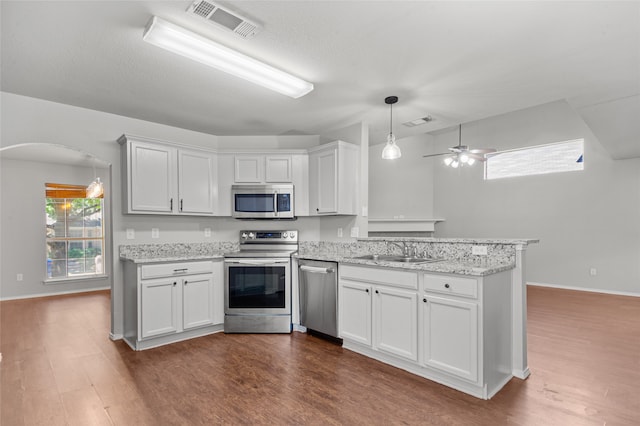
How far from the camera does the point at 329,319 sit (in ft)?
11.3

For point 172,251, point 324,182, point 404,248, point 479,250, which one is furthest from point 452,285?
point 172,251

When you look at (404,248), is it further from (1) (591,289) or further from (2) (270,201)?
(1) (591,289)

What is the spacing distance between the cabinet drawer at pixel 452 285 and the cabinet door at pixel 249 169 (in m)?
2.52

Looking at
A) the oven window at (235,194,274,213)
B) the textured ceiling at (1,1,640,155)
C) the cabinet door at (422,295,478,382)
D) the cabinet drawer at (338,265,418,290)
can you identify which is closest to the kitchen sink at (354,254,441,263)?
the cabinet drawer at (338,265,418,290)

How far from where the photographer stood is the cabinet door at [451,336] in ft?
7.56

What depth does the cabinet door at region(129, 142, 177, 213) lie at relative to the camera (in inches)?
139

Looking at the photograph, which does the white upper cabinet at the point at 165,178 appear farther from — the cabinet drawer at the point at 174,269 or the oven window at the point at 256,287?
the oven window at the point at 256,287

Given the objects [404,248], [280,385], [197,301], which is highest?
[404,248]

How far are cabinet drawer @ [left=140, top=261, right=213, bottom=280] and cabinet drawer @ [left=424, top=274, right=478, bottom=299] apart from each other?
7.77 feet

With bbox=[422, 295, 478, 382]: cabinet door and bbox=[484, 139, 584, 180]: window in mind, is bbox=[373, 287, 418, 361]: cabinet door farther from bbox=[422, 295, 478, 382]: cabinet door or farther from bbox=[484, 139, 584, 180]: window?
bbox=[484, 139, 584, 180]: window

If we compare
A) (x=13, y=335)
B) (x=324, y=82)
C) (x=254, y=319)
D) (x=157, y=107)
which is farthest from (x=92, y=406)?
(x=324, y=82)

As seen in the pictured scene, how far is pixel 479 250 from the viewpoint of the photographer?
2795 millimetres

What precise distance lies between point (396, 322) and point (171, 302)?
227cm

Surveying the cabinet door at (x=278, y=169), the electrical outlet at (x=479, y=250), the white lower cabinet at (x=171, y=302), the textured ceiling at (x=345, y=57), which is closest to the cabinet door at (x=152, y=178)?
the textured ceiling at (x=345, y=57)
